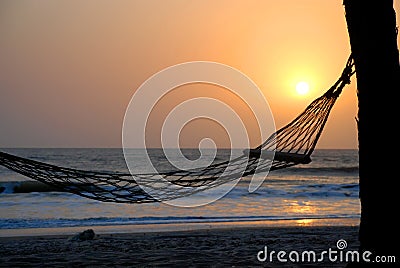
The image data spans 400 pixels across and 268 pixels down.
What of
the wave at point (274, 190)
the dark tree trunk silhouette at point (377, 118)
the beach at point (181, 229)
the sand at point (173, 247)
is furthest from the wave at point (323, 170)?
the dark tree trunk silhouette at point (377, 118)

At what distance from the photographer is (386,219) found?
257 cm

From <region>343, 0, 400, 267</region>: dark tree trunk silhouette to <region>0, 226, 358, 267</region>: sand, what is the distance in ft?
6.42

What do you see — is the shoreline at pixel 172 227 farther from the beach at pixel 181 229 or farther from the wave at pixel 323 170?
the wave at pixel 323 170

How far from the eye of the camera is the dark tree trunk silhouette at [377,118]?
2584 millimetres

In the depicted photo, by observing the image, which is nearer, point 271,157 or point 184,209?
point 271,157

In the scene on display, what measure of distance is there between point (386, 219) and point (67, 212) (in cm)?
860

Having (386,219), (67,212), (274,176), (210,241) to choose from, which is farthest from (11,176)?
(386,219)

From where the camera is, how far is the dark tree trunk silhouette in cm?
258

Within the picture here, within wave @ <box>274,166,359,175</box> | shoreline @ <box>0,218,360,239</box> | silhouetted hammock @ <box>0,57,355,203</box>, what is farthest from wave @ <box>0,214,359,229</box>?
wave @ <box>274,166,359,175</box>

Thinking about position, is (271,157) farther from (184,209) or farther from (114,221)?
(184,209)

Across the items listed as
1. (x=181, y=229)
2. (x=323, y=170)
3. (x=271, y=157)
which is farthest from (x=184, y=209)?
(x=323, y=170)

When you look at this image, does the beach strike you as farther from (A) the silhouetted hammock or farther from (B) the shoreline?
(A) the silhouetted hammock

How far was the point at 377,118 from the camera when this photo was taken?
8.67 feet

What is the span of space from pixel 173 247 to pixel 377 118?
339 cm
